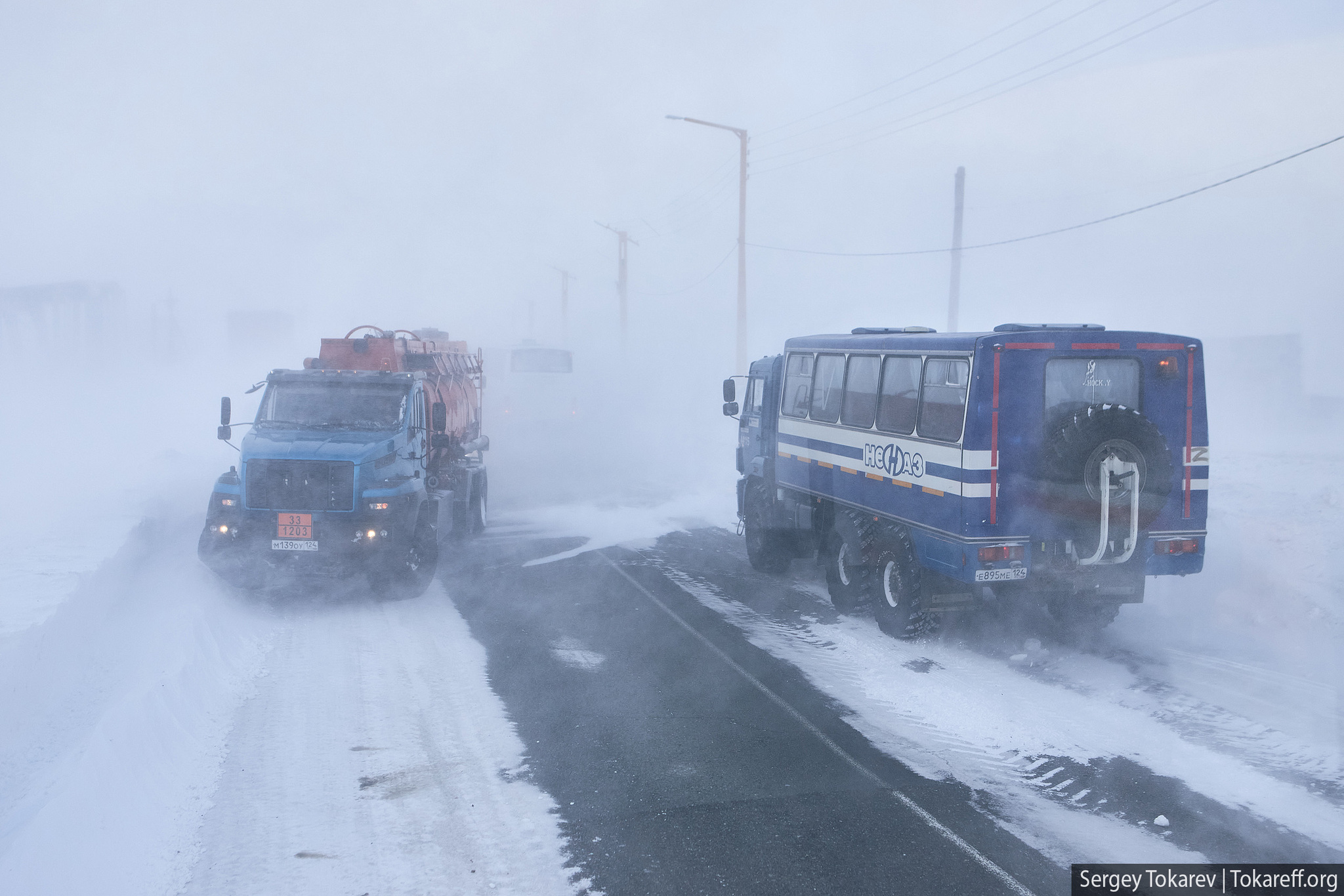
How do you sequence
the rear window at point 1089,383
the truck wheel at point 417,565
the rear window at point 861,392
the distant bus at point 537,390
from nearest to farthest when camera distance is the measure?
the rear window at point 1089,383, the rear window at point 861,392, the truck wheel at point 417,565, the distant bus at point 537,390

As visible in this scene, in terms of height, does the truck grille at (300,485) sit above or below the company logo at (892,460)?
below

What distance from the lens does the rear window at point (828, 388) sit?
36.7 feet

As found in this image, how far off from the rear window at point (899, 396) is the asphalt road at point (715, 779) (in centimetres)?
284

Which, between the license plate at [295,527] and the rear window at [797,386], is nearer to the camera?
the license plate at [295,527]

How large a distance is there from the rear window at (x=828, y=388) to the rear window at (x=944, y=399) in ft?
6.45

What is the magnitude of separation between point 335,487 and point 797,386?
240 inches

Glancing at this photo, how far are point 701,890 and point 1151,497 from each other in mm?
6114

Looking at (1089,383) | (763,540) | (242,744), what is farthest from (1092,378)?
(242,744)

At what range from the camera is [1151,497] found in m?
8.54

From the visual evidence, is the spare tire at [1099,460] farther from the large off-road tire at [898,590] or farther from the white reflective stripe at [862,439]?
the large off-road tire at [898,590]

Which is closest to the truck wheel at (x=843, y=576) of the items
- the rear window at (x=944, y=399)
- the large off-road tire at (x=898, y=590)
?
the large off-road tire at (x=898, y=590)

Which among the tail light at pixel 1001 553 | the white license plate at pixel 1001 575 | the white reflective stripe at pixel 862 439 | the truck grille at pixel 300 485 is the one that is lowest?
the white license plate at pixel 1001 575

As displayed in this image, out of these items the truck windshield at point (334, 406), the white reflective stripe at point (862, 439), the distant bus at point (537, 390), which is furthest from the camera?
the distant bus at point (537, 390)

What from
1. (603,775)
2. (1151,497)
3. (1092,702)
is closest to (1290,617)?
(1151,497)
